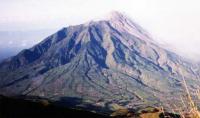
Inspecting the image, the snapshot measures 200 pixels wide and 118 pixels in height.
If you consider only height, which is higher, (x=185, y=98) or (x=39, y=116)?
(x=39, y=116)

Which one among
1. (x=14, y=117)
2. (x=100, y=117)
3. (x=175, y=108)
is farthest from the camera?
(x=100, y=117)

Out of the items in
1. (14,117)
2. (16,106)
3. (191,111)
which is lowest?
(191,111)

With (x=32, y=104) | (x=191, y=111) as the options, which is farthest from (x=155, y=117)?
(x=191, y=111)

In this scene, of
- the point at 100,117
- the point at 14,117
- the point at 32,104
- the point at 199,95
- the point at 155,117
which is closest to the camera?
the point at 199,95

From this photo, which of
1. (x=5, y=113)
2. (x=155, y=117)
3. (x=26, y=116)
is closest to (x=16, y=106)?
(x=26, y=116)

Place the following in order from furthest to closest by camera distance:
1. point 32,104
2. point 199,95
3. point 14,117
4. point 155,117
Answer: point 155,117
point 32,104
point 14,117
point 199,95

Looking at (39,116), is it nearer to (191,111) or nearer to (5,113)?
(5,113)

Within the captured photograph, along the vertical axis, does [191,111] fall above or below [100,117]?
below

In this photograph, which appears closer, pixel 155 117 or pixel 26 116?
pixel 26 116

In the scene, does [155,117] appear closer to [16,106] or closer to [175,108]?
[16,106]
